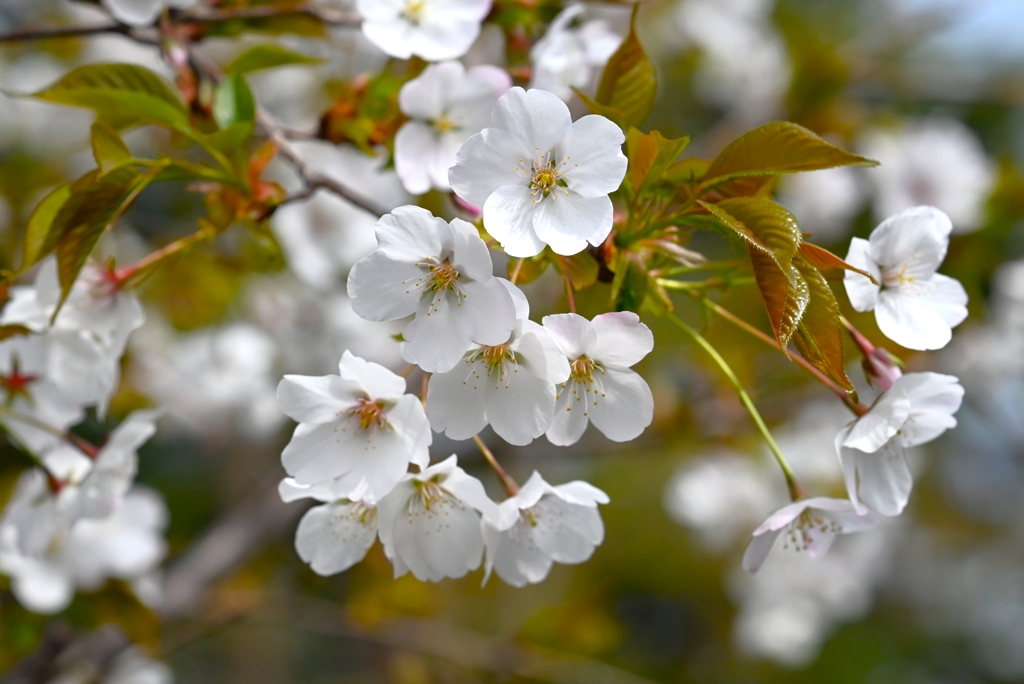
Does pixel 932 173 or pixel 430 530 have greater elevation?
pixel 430 530

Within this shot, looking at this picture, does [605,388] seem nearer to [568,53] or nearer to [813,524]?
[813,524]

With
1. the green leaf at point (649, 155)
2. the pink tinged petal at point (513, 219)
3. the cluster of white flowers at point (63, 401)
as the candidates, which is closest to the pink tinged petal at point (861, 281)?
the green leaf at point (649, 155)

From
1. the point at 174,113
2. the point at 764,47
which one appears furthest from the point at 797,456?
the point at 174,113

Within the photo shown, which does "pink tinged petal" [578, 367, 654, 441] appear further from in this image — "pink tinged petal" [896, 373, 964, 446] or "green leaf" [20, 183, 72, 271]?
"green leaf" [20, 183, 72, 271]

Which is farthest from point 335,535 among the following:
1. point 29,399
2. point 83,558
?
point 83,558

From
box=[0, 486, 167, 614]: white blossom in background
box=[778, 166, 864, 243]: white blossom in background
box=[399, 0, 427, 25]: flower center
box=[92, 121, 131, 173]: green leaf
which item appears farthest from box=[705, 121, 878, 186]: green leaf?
box=[778, 166, 864, 243]: white blossom in background

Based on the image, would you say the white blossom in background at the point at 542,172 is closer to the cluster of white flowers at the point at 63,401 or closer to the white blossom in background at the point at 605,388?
the white blossom in background at the point at 605,388
